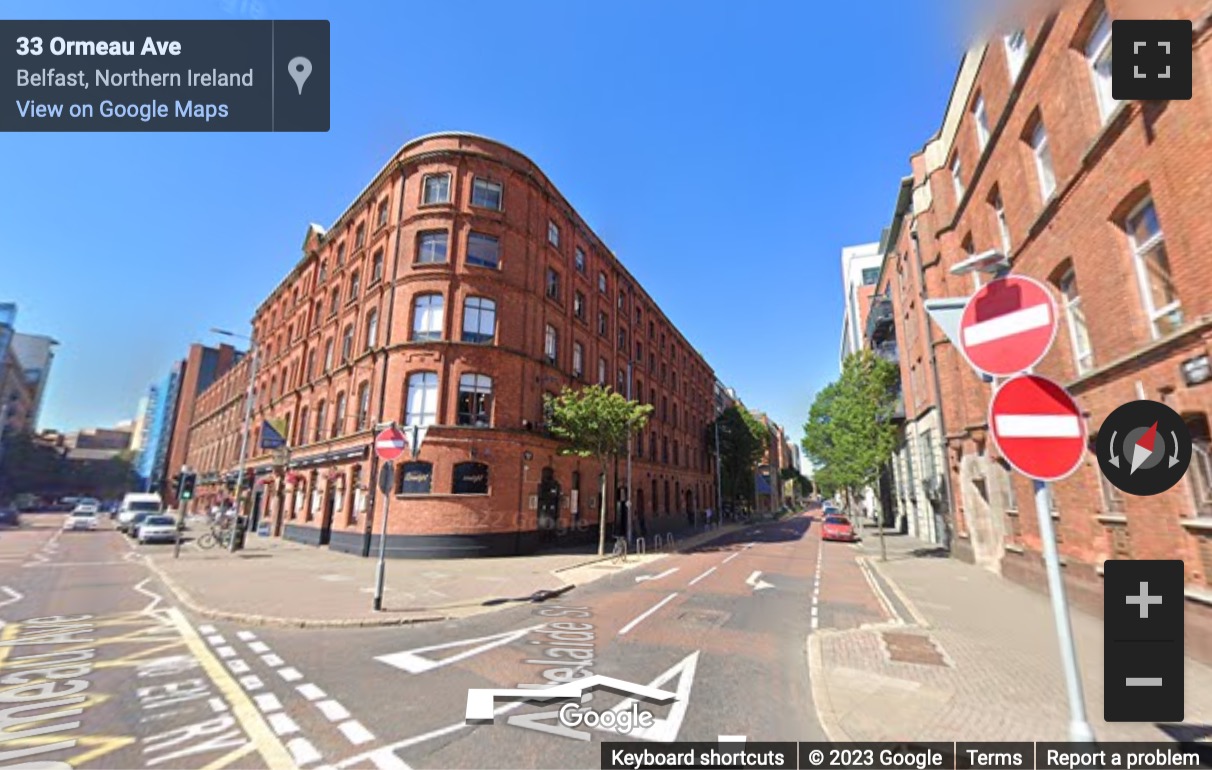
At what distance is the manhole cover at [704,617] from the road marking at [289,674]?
6.42 metres

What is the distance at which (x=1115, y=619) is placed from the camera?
3.61m

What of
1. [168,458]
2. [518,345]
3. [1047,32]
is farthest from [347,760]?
[168,458]

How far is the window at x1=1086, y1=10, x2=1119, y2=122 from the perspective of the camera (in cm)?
873

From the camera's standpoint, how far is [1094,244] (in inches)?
357

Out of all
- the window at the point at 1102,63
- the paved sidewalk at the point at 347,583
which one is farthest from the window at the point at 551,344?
the window at the point at 1102,63

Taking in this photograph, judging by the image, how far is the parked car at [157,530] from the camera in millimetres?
26391

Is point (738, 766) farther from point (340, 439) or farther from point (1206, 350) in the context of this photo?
point (340, 439)

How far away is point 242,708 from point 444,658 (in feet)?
8.29

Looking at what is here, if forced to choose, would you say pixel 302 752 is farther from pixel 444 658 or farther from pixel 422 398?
pixel 422 398

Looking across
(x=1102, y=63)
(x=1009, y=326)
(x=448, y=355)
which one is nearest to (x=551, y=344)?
(x=448, y=355)

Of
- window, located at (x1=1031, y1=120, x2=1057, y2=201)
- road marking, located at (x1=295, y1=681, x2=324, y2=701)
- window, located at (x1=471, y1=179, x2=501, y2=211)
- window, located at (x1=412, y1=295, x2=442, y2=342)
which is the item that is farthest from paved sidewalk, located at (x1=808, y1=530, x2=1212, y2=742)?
window, located at (x1=471, y1=179, x2=501, y2=211)

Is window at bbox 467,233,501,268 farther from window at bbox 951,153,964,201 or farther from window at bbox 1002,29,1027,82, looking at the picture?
window at bbox 1002,29,1027,82

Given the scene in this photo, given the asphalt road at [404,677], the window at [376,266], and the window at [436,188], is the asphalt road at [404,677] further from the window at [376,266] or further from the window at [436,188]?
the window at [436,188]

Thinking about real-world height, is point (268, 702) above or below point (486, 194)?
below
